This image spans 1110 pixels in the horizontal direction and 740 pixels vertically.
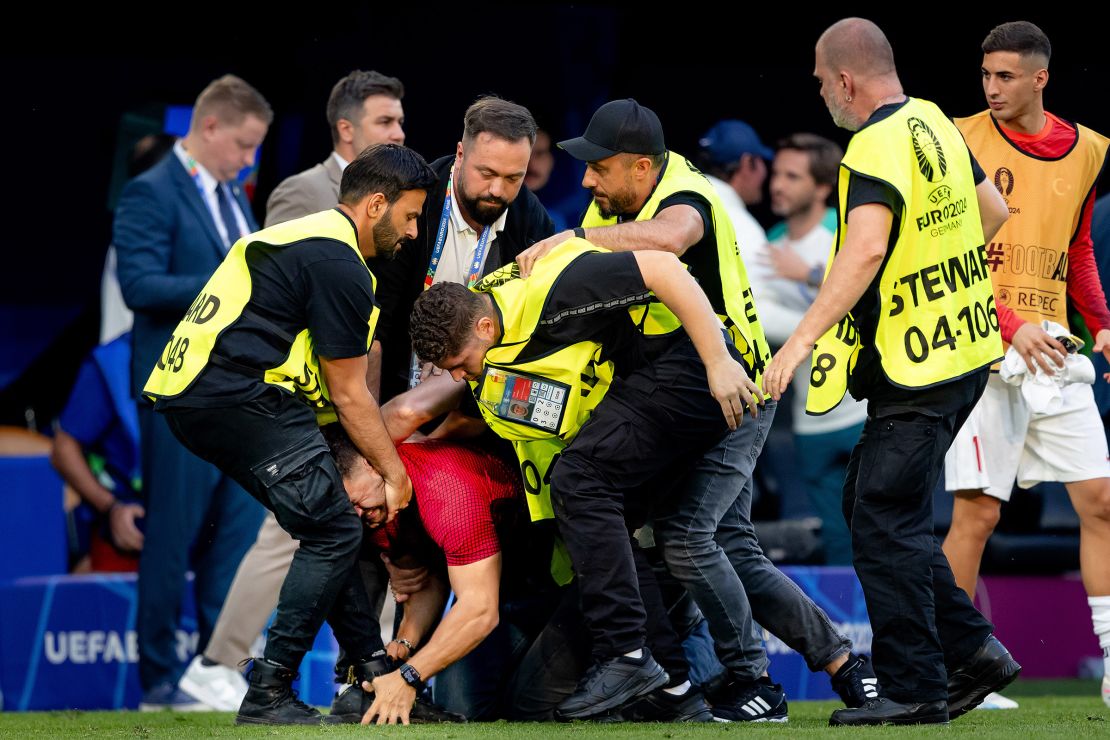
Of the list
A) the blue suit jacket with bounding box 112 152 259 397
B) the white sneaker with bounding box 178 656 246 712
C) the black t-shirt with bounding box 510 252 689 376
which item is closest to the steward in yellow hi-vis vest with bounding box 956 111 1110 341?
the black t-shirt with bounding box 510 252 689 376

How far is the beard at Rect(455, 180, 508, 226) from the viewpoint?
509cm

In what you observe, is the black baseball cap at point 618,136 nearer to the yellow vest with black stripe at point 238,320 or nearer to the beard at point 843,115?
the beard at point 843,115

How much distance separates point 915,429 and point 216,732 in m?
2.10

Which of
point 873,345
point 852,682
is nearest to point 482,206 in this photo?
point 873,345

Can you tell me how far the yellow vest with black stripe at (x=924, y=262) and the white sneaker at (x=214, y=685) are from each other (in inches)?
112

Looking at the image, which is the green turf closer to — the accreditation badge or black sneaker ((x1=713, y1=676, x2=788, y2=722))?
black sneaker ((x1=713, y1=676, x2=788, y2=722))

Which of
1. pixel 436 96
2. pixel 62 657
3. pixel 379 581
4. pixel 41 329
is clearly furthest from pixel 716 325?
pixel 41 329

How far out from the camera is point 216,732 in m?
4.46

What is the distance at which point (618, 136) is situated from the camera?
189 inches

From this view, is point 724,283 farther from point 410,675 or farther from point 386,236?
point 410,675

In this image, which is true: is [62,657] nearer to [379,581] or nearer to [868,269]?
[379,581]

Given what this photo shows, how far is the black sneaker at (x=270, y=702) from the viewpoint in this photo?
4.61 m

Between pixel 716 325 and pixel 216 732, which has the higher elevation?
pixel 716 325

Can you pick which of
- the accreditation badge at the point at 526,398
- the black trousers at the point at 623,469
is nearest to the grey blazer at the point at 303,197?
the accreditation badge at the point at 526,398
